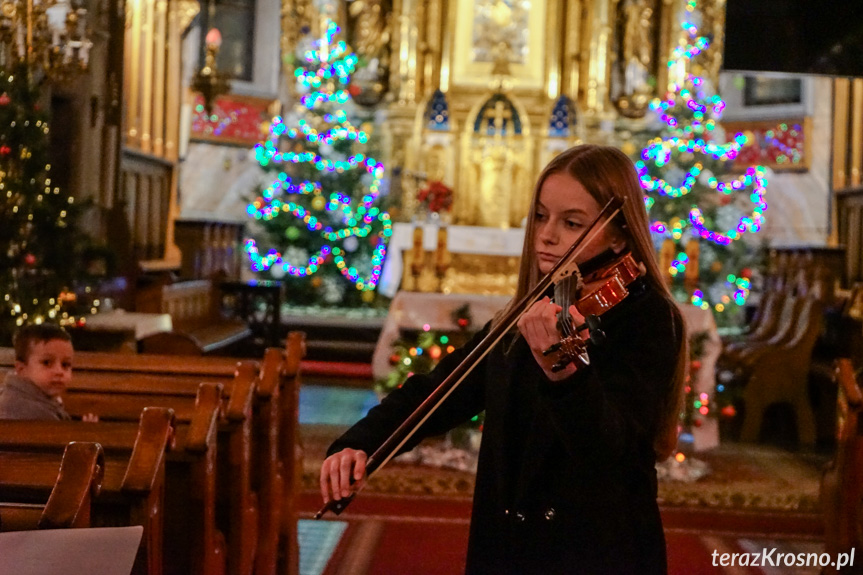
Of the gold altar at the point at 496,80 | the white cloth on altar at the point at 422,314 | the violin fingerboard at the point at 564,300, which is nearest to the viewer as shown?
the violin fingerboard at the point at 564,300

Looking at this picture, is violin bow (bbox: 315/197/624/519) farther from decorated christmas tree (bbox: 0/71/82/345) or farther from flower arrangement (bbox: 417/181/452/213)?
flower arrangement (bbox: 417/181/452/213)

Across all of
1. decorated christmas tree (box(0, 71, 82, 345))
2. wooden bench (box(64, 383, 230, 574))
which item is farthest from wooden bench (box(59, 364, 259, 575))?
decorated christmas tree (box(0, 71, 82, 345))

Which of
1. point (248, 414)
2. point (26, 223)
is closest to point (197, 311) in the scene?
point (26, 223)

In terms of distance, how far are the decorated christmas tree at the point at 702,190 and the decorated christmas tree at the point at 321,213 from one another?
3.41 metres

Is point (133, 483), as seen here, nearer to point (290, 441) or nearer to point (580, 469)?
point (580, 469)

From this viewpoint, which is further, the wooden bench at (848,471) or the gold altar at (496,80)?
the gold altar at (496,80)

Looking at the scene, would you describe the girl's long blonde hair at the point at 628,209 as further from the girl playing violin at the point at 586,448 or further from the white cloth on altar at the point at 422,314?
the white cloth on altar at the point at 422,314

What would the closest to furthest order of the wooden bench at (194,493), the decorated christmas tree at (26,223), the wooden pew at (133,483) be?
the wooden pew at (133,483) → the wooden bench at (194,493) → the decorated christmas tree at (26,223)

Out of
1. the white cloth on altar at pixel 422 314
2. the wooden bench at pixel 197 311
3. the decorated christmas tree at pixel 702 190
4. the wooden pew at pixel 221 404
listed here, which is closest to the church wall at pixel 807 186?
the decorated christmas tree at pixel 702 190

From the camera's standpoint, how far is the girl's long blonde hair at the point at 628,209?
4.98ft

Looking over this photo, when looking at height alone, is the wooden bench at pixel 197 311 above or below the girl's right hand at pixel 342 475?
below

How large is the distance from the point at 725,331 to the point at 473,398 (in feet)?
30.3

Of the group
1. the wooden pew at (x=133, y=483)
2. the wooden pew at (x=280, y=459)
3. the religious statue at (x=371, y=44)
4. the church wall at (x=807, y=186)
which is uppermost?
the religious statue at (x=371, y=44)

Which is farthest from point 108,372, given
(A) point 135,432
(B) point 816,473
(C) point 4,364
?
(B) point 816,473
